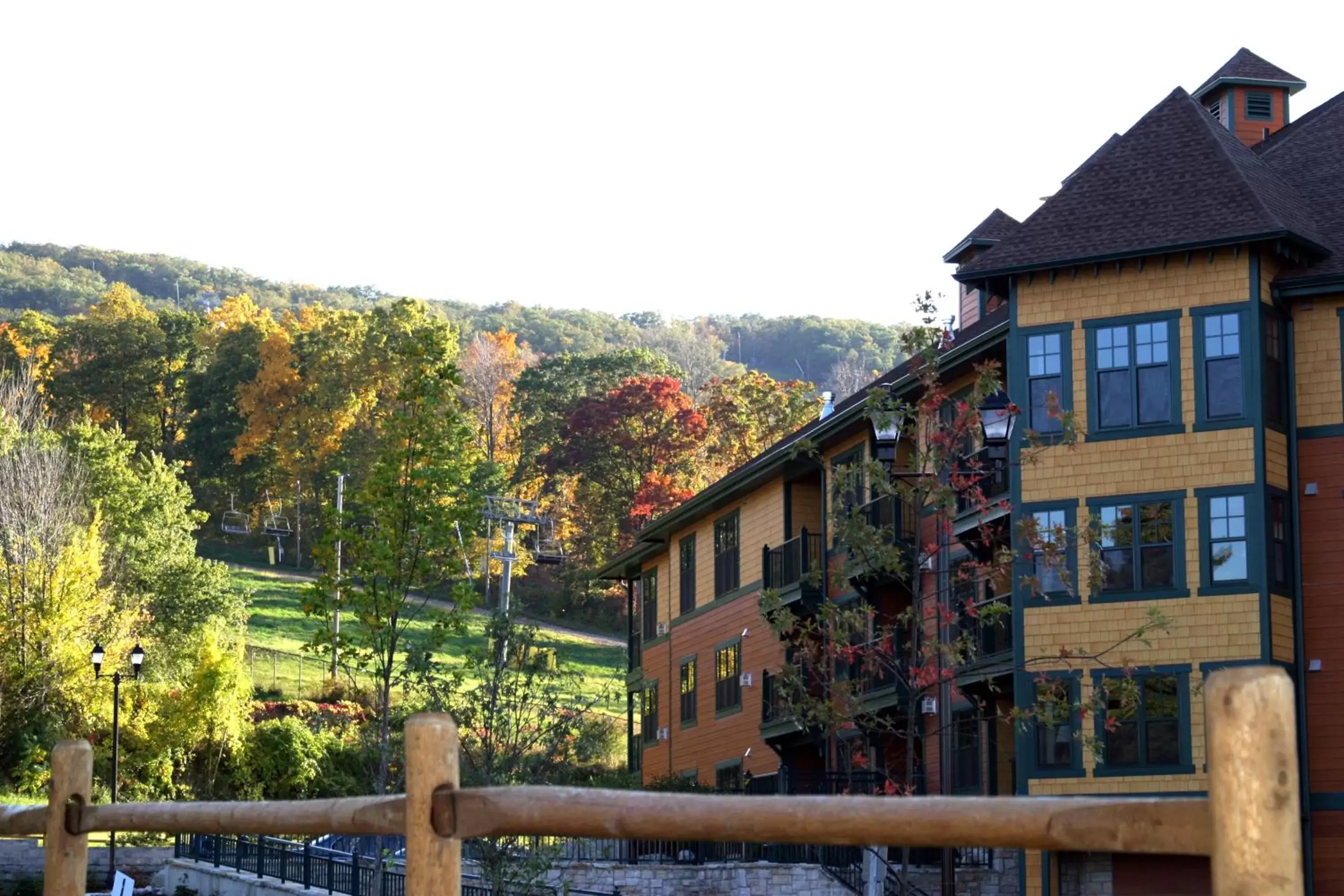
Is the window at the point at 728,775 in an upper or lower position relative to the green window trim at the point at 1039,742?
lower

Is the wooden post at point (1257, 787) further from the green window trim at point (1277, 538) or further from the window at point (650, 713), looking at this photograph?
the window at point (650, 713)

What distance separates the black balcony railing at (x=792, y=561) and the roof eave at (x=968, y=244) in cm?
684

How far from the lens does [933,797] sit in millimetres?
4383

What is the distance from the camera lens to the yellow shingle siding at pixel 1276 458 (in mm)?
28328

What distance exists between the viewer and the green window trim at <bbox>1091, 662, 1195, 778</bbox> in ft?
90.6

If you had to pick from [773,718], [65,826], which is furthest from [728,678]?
[65,826]

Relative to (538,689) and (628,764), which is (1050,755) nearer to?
(538,689)

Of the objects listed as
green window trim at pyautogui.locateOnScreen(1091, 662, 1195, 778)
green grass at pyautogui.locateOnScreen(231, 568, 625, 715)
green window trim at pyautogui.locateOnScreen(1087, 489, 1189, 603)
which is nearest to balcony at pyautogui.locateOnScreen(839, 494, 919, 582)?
green window trim at pyautogui.locateOnScreen(1087, 489, 1189, 603)

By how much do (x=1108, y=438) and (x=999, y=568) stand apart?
33.8 ft

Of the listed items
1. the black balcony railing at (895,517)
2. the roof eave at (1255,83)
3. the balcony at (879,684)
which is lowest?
the balcony at (879,684)

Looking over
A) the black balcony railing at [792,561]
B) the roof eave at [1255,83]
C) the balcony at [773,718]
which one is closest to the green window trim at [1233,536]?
the black balcony railing at [792,561]

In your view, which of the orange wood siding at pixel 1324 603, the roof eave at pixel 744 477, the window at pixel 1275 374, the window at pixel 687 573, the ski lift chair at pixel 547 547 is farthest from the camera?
the ski lift chair at pixel 547 547

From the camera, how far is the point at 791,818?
456 cm

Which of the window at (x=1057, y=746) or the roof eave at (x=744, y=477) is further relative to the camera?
the roof eave at (x=744, y=477)
